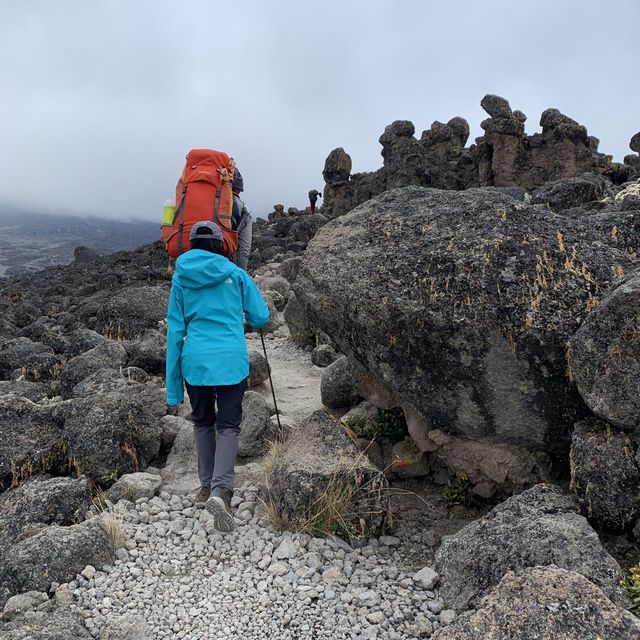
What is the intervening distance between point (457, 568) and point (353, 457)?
75.6 inches

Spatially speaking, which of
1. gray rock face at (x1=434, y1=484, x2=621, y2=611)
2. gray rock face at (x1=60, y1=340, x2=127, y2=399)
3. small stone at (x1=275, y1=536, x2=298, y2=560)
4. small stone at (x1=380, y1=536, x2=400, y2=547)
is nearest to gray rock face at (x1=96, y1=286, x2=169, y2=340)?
gray rock face at (x1=60, y1=340, x2=127, y2=399)

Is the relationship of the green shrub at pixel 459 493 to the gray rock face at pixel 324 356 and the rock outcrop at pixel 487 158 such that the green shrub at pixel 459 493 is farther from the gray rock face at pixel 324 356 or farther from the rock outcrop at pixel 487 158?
the rock outcrop at pixel 487 158

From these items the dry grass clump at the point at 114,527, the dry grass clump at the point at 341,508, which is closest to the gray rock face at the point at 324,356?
the dry grass clump at the point at 341,508

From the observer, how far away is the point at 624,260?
6.37 meters

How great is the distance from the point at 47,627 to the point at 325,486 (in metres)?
2.83

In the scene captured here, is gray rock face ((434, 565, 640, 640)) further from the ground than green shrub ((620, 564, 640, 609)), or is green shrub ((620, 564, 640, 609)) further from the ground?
gray rock face ((434, 565, 640, 640))

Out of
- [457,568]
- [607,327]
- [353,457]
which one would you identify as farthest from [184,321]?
[607,327]

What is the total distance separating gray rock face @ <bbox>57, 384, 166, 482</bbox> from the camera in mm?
7871

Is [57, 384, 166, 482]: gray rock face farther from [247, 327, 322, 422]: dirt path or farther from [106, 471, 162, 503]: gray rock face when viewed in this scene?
[247, 327, 322, 422]: dirt path

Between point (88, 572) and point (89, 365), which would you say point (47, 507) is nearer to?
point (88, 572)

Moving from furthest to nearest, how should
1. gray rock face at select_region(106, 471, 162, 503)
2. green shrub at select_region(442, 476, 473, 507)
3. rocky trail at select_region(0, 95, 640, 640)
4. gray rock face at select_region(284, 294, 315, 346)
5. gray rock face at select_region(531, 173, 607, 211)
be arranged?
gray rock face at select_region(531, 173, 607, 211) → gray rock face at select_region(284, 294, 315, 346) → gray rock face at select_region(106, 471, 162, 503) → green shrub at select_region(442, 476, 473, 507) → rocky trail at select_region(0, 95, 640, 640)

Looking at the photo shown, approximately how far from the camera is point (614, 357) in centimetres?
508

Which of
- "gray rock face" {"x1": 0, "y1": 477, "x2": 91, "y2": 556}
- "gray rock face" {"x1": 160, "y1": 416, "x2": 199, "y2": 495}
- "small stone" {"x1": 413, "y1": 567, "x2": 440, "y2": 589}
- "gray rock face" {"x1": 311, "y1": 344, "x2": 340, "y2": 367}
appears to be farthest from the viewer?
"gray rock face" {"x1": 311, "y1": 344, "x2": 340, "y2": 367}

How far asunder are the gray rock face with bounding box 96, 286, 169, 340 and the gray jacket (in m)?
9.32
